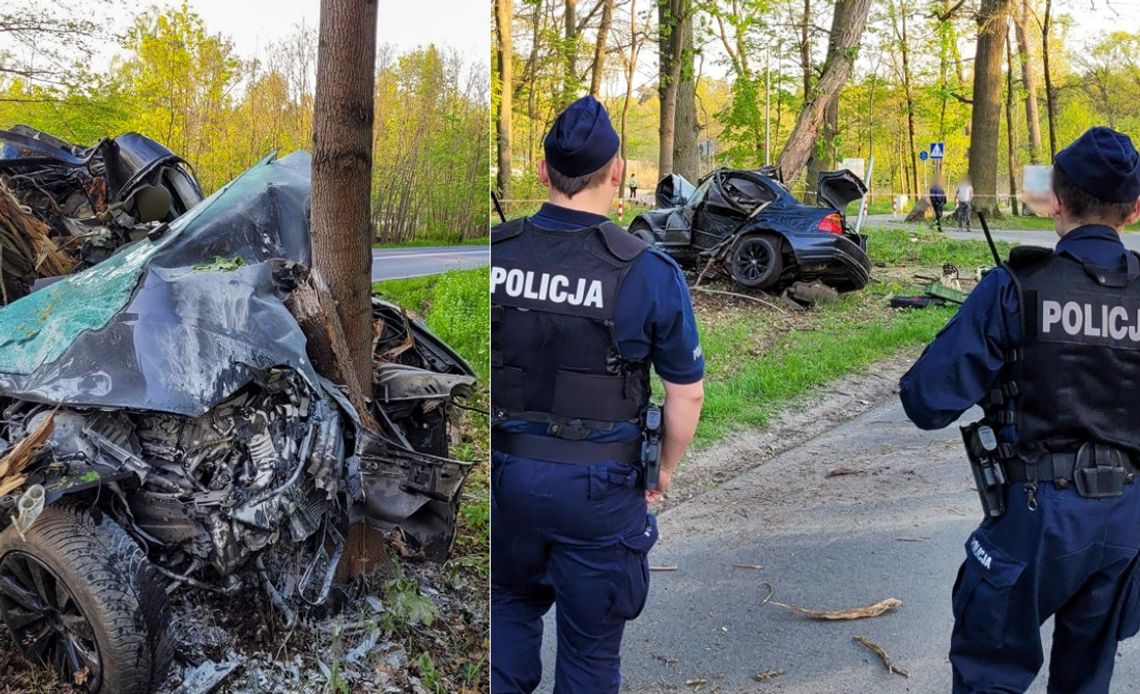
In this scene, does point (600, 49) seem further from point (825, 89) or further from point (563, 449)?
point (825, 89)

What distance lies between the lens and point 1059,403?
2090mm

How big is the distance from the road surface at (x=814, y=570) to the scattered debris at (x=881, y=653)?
0.02m

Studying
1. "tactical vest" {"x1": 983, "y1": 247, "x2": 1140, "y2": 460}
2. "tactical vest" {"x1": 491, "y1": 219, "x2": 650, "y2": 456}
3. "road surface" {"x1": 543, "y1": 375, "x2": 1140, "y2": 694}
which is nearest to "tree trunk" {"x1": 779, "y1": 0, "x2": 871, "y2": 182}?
"road surface" {"x1": 543, "y1": 375, "x2": 1140, "y2": 694}

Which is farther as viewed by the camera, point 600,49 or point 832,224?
point 832,224

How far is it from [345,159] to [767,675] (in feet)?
7.26

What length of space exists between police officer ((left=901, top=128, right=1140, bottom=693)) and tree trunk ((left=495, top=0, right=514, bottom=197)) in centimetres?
112

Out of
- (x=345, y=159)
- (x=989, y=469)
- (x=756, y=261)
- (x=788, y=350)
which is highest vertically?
(x=345, y=159)

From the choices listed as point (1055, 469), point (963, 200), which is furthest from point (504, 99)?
point (963, 200)

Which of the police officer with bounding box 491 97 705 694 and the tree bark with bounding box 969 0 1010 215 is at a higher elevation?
the tree bark with bounding box 969 0 1010 215

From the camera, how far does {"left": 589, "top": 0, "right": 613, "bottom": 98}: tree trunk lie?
3945 mm

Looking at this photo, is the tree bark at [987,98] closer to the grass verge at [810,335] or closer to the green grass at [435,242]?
the grass verge at [810,335]

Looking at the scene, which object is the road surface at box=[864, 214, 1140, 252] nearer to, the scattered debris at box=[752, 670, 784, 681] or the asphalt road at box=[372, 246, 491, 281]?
the scattered debris at box=[752, 670, 784, 681]

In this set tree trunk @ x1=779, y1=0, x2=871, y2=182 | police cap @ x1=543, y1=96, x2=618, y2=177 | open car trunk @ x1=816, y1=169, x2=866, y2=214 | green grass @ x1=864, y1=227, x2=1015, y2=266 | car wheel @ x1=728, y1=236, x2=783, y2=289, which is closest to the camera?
police cap @ x1=543, y1=96, x2=618, y2=177

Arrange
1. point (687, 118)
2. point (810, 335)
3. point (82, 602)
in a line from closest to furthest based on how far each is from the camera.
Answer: point (82, 602), point (687, 118), point (810, 335)
